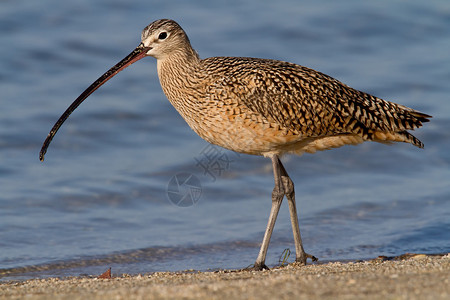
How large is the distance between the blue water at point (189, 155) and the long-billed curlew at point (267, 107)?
1650 mm

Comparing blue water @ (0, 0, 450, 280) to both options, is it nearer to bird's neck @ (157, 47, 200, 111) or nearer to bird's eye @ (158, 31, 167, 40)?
bird's neck @ (157, 47, 200, 111)

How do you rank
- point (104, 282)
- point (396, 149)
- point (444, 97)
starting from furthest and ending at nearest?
point (444, 97), point (396, 149), point (104, 282)

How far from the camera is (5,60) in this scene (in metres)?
14.0

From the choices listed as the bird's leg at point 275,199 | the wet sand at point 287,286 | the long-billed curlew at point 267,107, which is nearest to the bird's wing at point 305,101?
the long-billed curlew at point 267,107

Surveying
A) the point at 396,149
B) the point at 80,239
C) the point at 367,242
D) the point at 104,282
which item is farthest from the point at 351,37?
the point at 104,282

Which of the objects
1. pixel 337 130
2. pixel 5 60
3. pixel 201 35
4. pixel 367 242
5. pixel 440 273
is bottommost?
pixel 440 273

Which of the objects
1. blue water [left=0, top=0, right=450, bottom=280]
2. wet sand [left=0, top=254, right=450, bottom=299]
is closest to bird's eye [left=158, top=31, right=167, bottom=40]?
Answer: blue water [left=0, top=0, right=450, bottom=280]

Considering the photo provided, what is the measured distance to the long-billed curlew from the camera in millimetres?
7090

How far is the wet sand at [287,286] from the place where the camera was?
15.6 ft

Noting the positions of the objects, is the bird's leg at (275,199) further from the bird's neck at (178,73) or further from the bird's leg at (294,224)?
the bird's neck at (178,73)

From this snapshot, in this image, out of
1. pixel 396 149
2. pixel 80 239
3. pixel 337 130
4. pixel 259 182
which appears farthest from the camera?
pixel 396 149

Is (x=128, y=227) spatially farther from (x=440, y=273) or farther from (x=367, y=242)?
(x=440, y=273)

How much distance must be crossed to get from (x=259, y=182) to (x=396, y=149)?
2.59 meters

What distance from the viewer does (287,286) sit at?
5.02 meters
